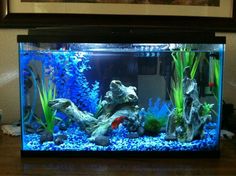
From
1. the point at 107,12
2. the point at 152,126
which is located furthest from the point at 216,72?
the point at 107,12

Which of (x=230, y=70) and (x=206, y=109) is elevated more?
(x=230, y=70)

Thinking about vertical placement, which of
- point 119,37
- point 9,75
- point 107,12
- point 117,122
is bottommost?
point 117,122

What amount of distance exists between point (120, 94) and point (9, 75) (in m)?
0.53

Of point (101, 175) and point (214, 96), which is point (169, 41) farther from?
point (101, 175)

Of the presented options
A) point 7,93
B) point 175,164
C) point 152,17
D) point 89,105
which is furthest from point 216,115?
point 7,93

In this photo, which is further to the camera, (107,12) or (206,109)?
(107,12)

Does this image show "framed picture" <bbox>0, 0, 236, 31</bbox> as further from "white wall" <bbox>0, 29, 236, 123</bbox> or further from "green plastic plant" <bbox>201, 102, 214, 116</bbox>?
"green plastic plant" <bbox>201, 102, 214, 116</bbox>

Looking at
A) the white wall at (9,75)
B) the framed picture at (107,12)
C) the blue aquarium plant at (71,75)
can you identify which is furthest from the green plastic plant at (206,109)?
the white wall at (9,75)

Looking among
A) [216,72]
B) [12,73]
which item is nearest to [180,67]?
[216,72]

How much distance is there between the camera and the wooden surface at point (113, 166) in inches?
32.2

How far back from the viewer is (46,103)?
91 centimetres

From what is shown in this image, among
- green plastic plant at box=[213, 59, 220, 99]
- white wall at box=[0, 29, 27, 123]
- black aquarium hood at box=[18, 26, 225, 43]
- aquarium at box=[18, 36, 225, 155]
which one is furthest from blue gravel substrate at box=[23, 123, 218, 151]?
white wall at box=[0, 29, 27, 123]

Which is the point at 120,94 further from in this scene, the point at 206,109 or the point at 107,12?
the point at 107,12

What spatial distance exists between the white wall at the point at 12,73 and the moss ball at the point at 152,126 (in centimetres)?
47
